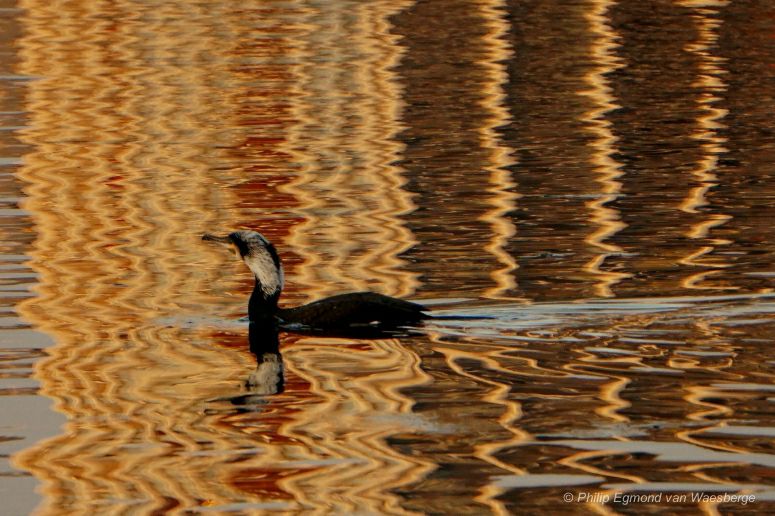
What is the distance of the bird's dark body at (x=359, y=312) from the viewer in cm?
1148

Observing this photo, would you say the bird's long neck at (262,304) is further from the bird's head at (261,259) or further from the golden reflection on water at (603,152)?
the golden reflection on water at (603,152)

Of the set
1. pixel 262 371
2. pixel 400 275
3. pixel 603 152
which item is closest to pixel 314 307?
pixel 262 371

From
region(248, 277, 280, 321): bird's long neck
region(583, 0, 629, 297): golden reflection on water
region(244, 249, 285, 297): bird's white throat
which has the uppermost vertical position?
region(244, 249, 285, 297): bird's white throat

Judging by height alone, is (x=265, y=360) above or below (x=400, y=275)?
above

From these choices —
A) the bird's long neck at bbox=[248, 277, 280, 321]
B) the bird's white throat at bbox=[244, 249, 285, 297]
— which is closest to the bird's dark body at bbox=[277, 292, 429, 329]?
the bird's long neck at bbox=[248, 277, 280, 321]

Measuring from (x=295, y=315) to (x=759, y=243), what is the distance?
367 centimetres

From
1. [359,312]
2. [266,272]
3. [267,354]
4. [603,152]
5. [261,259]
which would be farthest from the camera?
[603,152]

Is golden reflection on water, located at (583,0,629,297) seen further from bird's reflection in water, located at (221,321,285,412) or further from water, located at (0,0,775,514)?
bird's reflection in water, located at (221,321,285,412)

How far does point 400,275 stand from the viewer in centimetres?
1316

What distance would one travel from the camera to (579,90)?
2373cm

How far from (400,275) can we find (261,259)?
1.20 metres

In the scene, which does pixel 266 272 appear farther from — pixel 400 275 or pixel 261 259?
pixel 400 275

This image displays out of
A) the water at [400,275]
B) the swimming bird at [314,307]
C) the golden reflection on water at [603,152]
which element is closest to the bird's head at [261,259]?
the swimming bird at [314,307]

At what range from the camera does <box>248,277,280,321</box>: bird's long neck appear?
1209 centimetres
